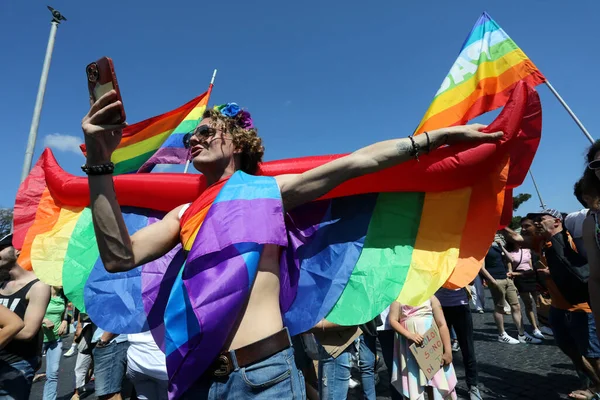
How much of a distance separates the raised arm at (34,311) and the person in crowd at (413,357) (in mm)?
3084

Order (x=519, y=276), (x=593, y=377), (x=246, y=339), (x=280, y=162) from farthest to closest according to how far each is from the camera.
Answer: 1. (x=519, y=276)
2. (x=593, y=377)
3. (x=280, y=162)
4. (x=246, y=339)

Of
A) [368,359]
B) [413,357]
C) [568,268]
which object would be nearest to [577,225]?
[568,268]

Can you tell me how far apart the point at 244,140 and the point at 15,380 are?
8.22 ft

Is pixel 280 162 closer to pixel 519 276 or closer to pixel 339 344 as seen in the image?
pixel 339 344

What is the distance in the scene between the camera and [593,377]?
3887 mm

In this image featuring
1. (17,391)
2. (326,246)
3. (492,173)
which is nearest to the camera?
(492,173)

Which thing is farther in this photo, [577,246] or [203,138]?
[577,246]

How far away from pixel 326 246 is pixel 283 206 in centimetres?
43

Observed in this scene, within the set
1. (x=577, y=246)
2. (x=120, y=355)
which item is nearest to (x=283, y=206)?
(x=120, y=355)

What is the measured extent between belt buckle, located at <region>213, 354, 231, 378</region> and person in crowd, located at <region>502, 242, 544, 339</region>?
661cm

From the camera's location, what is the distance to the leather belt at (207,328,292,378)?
140 centimetres

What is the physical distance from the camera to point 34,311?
115 inches

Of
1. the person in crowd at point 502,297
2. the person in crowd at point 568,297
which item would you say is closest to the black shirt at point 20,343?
the person in crowd at point 568,297

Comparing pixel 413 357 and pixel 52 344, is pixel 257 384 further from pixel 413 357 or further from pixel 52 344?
pixel 52 344
